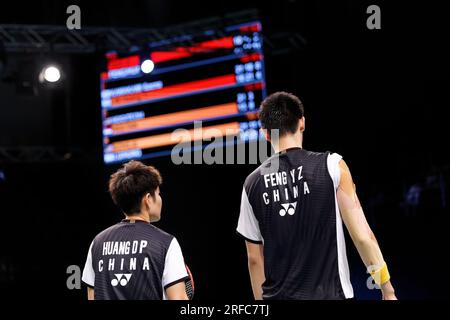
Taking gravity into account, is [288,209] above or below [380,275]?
above

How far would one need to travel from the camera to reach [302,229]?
9.98ft

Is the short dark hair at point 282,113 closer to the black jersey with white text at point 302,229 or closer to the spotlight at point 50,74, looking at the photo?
the black jersey with white text at point 302,229

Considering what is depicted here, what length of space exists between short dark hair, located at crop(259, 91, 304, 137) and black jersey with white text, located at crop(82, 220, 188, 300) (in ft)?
2.31

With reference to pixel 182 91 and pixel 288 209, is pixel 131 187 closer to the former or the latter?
pixel 288 209

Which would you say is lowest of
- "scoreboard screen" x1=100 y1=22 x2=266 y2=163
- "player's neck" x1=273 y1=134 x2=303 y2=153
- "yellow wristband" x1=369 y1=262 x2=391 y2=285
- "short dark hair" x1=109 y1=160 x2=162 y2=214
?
"yellow wristband" x1=369 y1=262 x2=391 y2=285

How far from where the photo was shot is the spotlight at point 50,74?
8.12 metres

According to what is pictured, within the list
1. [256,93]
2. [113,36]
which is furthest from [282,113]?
[113,36]

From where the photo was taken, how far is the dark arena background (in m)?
7.72

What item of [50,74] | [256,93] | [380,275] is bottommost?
[380,275]

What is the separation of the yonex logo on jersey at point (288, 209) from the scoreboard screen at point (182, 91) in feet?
15.2

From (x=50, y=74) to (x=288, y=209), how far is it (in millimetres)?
5652

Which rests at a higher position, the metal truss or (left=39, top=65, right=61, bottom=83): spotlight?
the metal truss

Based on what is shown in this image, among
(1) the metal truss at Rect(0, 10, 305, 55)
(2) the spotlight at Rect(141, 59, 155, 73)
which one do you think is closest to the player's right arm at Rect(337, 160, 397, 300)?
(1) the metal truss at Rect(0, 10, 305, 55)

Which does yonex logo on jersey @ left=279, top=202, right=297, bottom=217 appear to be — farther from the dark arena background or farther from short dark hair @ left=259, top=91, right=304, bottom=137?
the dark arena background
